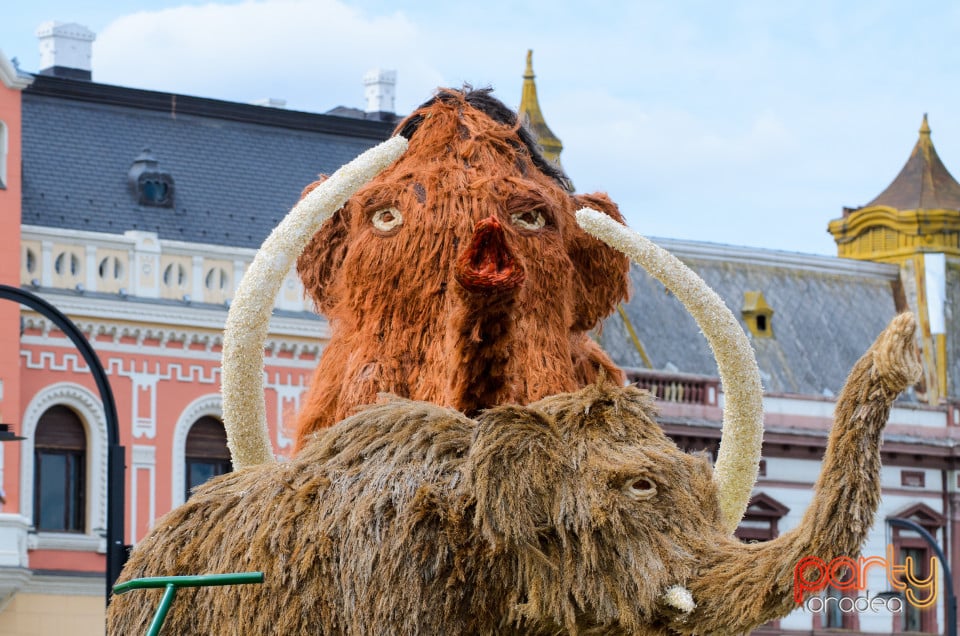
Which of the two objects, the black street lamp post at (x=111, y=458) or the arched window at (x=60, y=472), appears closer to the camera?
the black street lamp post at (x=111, y=458)

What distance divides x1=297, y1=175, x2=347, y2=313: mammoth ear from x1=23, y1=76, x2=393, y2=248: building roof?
20.1 meters

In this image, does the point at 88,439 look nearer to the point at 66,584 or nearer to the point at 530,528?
the point at 66,584

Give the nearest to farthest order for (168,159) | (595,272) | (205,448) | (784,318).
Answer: (595,272)
(205,448)
(168,159)
(784,318)

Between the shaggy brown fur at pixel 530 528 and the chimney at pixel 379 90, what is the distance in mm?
26869

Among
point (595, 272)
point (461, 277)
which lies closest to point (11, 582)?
point (595, 272)

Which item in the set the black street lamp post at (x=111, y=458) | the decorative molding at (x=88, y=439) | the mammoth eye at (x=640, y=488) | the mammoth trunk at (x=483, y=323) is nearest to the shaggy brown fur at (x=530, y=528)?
the mammoth eye at (x=640, y=488)

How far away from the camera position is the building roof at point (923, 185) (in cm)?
3534

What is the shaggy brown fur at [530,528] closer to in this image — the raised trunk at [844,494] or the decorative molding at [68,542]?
the raised trunk at [844,494]

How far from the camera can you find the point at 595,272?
686cm

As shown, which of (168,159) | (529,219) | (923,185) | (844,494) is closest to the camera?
(844,494)

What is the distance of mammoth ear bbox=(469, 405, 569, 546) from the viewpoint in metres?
4.93

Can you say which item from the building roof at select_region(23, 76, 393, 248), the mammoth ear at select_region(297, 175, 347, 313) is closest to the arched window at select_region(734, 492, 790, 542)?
the building roof at select_region(23, 76, 393, 248)

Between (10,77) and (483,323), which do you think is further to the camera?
(10,77)

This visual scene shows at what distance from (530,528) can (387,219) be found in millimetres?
1866
